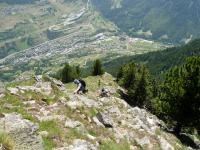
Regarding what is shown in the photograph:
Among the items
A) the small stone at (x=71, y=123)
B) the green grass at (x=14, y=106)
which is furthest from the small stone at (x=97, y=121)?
the green grass at (x=14, y=106)

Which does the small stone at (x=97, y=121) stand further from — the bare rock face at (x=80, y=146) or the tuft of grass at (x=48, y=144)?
the tuft of grass at (x=48, y=144)

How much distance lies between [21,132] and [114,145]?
1143 centimetres

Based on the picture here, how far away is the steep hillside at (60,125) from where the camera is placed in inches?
995

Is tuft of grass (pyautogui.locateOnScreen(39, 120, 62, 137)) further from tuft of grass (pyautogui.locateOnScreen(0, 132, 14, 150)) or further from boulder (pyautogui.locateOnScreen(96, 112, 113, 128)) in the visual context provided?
tuft of grass (pyautogui.locateOnScreen(0, 132, 14, 150))

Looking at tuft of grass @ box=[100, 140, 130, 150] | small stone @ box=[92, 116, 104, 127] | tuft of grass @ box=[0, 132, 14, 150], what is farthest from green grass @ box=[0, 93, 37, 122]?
tuft of grass @ box=[0, 132, 14, 150]

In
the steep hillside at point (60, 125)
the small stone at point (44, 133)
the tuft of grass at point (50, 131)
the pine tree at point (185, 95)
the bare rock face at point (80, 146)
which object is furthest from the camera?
the pine tree at point (185, 95)

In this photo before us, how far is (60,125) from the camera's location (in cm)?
3088

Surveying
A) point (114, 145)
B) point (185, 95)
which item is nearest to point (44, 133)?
point (114, 145)

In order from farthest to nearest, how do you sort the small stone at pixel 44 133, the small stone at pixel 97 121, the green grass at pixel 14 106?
1. the small stone at pixel 97 121
2. the green grass at pixel 14 106
3. the small stone at pixel 44 133

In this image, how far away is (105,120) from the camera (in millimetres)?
37750

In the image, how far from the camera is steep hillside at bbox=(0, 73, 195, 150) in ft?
82.9

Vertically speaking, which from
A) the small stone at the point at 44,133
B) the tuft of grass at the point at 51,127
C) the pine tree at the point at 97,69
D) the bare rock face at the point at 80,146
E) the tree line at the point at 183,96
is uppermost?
the small stone at the point at 44,133

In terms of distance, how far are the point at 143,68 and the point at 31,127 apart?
81925mm

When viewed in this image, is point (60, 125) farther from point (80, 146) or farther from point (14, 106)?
point (14, 106)
